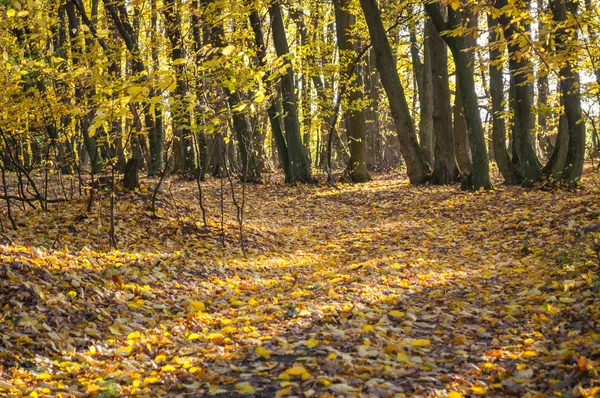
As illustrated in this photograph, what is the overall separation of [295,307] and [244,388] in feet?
6.95

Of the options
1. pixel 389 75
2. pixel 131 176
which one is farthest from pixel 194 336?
pixel 389 75

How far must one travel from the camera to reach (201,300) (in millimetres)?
6406

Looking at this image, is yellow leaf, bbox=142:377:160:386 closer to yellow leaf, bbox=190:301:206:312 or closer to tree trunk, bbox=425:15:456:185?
yellow leaf, bbox=190:301:206:312

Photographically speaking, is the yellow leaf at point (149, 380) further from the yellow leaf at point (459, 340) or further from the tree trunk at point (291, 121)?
the tree trunk at point (291, 121)

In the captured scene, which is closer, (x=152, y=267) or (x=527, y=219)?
A: (x=152, y=267)

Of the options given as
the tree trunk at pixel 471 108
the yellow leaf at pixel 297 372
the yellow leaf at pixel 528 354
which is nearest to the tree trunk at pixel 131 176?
the yellow leaf at pixel 297 372

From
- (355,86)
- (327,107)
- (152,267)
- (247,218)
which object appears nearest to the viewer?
(152,267)

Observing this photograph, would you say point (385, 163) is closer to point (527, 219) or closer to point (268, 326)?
point (527, 219)

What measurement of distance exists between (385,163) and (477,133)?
14.3 m

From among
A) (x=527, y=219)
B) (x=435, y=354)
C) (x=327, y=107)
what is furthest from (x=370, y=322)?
(x=327, y=107)

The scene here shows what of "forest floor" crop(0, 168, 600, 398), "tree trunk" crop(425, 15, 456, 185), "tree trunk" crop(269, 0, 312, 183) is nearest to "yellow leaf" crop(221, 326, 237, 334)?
"forest floor" crop(0, 168, 600, 398)

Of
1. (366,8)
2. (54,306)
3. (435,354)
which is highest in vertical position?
(366,8)

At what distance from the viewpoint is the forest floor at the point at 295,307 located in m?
3.97

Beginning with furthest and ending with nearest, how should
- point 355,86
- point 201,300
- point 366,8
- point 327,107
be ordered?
1. point 327,107
2. point 355,86
3. point 366,8
4. point 201,300
